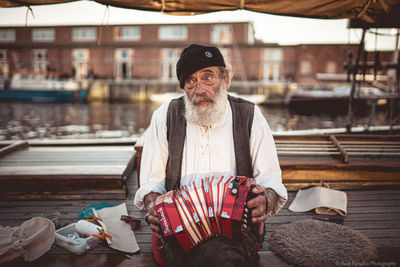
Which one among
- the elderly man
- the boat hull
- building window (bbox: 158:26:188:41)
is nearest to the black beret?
the elderly man

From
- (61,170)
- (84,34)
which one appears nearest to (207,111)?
(61,170)

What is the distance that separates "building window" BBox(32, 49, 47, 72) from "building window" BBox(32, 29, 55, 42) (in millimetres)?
1851

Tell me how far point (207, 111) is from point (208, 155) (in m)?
0.34

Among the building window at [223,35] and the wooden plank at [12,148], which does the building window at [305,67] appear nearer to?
the building window at [223,35]

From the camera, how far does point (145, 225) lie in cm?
300

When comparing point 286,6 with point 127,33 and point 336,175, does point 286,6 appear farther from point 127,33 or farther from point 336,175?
point 127,33

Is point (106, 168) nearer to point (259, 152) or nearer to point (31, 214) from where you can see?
point (31, 214)

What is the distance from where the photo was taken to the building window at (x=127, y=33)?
32.7 metres

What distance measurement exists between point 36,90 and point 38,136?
1637 cm

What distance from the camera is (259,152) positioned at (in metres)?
2.07

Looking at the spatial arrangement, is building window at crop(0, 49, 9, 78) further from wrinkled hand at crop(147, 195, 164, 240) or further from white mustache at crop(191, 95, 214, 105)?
wrinkled hand at crop(147, 195, 164, 240)

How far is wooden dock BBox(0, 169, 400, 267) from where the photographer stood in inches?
93.0

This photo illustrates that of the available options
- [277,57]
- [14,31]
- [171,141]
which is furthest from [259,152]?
[14,31]

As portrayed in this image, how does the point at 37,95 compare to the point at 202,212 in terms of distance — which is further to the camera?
the point at 37,95
